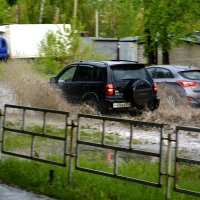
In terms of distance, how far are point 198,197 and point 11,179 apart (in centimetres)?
324

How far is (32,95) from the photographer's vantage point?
63.1 ft

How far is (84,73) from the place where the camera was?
18.4 meters

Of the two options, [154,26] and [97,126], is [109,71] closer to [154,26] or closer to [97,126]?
[97,126]

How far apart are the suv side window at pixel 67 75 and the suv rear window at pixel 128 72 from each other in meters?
1.62

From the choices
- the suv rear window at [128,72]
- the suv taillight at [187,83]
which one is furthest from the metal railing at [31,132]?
the suv taillight at [187,83]

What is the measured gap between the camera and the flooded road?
8616 millimetres

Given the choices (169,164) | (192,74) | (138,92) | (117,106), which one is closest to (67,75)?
(117,106)

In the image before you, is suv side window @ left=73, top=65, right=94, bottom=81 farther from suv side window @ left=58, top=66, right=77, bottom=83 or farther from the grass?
the grass

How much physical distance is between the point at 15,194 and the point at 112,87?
8.82 m

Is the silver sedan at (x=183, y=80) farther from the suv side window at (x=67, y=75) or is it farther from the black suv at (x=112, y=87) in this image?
the suv side window at (x=67, y=75)

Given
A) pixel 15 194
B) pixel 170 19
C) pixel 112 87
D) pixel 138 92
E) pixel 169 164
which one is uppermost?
pixel 170 19

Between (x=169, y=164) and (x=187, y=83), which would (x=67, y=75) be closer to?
(x=187, y=83)

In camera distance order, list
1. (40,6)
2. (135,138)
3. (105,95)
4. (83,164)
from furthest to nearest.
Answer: (40,6) → (105,95) → (83,164) → (135,138)

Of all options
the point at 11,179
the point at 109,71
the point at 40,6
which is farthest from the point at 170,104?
the point at 40,6
